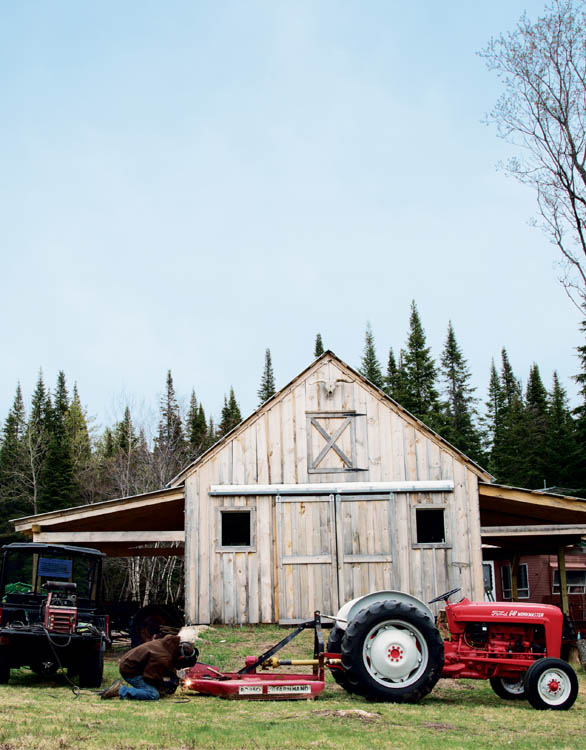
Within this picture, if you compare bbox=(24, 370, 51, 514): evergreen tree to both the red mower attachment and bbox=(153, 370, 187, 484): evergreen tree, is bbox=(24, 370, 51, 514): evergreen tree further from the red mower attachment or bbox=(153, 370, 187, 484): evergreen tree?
the red mower attachment

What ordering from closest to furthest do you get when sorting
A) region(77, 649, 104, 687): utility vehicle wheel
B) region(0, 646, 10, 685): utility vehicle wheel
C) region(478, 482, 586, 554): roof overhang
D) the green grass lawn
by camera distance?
the green grass lawn
region(0, 646, 10, 685): utility vehicle wheel
region(77, 649, 104, 687): utility vehicle wheel
region(478, 482, 586, 554): roof overhang

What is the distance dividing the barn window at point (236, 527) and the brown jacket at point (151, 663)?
7261 mm

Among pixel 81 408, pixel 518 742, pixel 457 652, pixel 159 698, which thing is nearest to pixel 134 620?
pixel 159 698

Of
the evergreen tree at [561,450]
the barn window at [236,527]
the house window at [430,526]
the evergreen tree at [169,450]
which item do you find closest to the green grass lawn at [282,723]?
the barn window at [236,527]

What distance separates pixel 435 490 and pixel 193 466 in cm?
511

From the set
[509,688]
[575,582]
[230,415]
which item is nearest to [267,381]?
[230,415]

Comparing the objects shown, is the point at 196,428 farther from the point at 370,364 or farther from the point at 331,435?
the point at 331,435

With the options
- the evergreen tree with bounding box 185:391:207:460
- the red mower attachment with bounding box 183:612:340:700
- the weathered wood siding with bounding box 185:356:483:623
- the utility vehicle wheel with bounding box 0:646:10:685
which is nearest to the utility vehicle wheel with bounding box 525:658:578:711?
the red mower attachment with bounding box 183:612:340:700

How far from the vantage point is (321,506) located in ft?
57.2

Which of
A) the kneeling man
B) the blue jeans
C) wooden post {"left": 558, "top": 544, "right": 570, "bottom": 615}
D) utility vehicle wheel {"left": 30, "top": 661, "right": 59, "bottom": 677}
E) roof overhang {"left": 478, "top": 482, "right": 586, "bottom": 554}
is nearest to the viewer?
the blue jeans

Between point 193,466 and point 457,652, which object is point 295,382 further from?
point 457,652

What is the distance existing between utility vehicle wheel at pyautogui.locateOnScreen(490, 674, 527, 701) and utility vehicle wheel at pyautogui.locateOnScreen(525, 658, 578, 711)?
76 cm

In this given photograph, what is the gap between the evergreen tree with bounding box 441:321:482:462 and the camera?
68.4 meters

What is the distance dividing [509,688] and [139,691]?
4387mm
